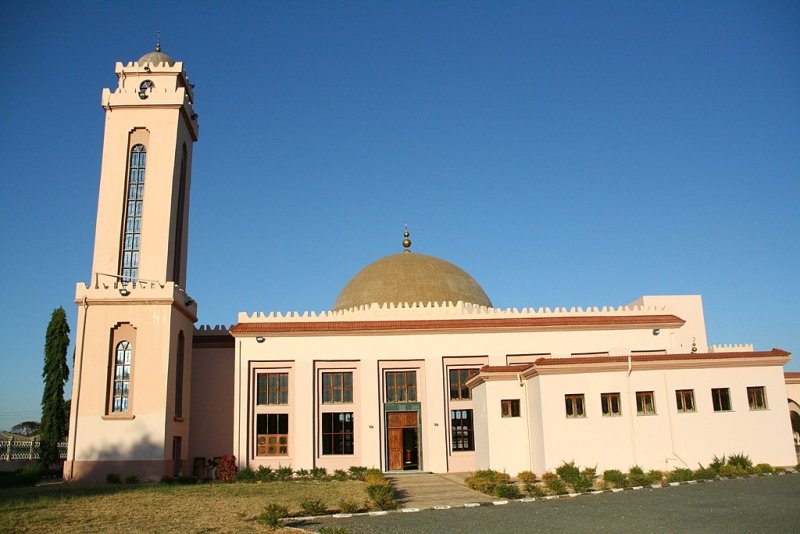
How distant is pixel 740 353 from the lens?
26.1 metres

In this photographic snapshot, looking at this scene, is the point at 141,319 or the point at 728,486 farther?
the point at 141,319

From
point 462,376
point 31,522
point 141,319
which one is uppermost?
point 141,319

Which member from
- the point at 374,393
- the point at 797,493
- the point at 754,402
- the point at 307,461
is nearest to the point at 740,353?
the point at 754,402

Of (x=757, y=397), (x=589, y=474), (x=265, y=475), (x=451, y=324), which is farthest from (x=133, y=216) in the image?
(x=757, y=397)

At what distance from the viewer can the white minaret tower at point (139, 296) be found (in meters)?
28.5

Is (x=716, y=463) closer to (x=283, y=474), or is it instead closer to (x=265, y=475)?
(x=283, y=474)

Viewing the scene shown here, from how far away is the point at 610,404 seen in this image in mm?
25297

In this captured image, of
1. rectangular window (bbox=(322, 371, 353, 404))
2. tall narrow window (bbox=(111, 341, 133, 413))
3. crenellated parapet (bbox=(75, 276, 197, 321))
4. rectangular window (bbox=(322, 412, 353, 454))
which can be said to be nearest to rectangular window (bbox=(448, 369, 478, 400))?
rectangular window (bbox=(322, 371, 353, 404))

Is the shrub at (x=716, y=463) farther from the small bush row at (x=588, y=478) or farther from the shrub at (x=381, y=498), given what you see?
the shrub at (x=381, y=498)

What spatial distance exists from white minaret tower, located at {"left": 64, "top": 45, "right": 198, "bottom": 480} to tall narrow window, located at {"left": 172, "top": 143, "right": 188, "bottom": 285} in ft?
0.17

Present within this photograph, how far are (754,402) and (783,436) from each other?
1.47 metres

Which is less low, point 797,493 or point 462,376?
point 462,376

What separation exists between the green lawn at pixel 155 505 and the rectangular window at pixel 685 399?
11845 millimetres

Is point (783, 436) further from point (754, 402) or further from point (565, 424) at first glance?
point (565, 424)
